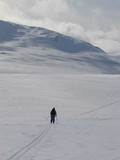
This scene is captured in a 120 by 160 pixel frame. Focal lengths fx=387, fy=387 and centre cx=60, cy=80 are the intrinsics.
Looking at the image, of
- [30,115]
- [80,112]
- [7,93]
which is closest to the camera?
[30,115]

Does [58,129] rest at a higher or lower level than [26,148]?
higher

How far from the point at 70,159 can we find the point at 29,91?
1718 inches

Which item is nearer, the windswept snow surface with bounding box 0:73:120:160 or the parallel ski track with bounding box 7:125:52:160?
the parallel ski track with bounding box 7:125:52:160

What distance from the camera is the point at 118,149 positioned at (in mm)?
20750

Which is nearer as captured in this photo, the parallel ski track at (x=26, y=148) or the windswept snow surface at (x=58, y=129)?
the parallel ski track at (x=26, y=148)

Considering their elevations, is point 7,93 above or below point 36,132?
above

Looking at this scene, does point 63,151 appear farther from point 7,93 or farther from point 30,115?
point 7,93

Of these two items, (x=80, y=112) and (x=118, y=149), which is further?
(x=80, y=112)

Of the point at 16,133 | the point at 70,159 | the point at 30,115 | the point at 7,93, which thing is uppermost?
the point at 7,93

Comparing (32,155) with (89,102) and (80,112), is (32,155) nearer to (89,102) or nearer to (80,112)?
(80,112)

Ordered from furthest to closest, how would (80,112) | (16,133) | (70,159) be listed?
Result: (80,112), (16,133), (70,159)

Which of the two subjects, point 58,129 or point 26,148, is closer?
point 26,148

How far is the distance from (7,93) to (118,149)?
3872 centimetres

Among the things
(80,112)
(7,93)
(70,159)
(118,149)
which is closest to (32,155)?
(70,159)
